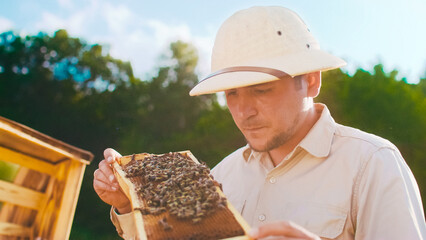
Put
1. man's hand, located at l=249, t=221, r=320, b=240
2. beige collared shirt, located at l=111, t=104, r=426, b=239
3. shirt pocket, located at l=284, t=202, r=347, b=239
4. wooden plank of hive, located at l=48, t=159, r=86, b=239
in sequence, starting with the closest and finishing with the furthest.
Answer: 1. man's hand, located at l=249, t=221, r=320, b=240
2. beige collared shirt, located at l=111, t=104, r=426, b=239
3. shirt pocket, located at l=284, t=202, r=347, b=239
4. wooden plank of hive, located at l=48, t=159, r=86, b=239

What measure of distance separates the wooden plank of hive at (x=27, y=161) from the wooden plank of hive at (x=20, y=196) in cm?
47

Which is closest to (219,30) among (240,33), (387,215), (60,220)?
(240,33)

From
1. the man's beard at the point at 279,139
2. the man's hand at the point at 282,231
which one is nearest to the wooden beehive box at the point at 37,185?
the man's beard at the point at 279,139

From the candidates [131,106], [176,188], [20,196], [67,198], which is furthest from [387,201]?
[131,106]

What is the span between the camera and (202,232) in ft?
9.57

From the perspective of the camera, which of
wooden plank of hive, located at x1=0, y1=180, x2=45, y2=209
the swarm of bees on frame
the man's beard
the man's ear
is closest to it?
the swarm of bees on frame

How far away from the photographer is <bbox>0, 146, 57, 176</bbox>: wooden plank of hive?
7293mm

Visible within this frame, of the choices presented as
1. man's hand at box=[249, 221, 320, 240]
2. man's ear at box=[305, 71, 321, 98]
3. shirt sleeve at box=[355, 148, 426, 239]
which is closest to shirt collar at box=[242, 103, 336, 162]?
man's ear at box=[305, 71, 321, 98]

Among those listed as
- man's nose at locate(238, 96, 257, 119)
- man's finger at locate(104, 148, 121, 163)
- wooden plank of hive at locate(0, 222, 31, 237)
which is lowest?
wooden plank of hive at locate(0, 222, 31, 237)

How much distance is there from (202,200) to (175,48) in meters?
54.2

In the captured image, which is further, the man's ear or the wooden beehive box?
the wooden beehive box

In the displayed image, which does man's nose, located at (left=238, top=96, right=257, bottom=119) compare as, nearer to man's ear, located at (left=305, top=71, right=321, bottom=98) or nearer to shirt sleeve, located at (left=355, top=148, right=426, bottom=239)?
man's ear, located at (left=305, top=71, right=321, bottom=98)

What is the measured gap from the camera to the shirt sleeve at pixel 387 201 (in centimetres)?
328

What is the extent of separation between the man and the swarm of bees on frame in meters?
0.60
